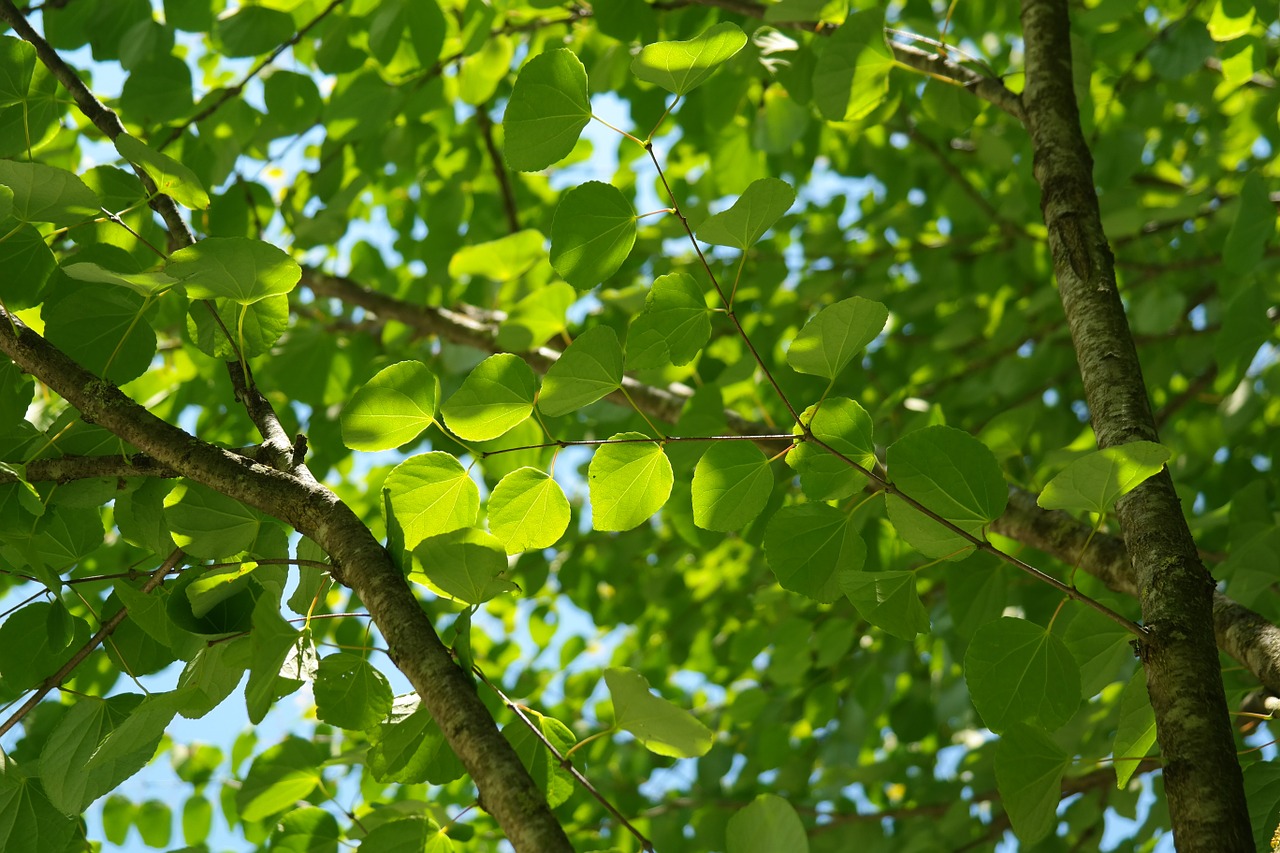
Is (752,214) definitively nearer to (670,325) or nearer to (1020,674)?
(670,325)

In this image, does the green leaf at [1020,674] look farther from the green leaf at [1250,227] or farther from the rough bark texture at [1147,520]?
the green leaf at [1250,227]

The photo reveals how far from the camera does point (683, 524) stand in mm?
1191

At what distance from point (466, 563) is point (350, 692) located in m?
0.13

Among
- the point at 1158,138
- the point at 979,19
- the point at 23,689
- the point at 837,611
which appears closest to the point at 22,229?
the point at 23,689

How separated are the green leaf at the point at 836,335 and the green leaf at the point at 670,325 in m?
0.08

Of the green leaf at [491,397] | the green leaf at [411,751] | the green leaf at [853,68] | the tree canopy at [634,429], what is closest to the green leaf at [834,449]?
the tree canopy at [634,429]

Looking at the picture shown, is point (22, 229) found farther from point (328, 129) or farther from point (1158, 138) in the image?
point (1158, 138)

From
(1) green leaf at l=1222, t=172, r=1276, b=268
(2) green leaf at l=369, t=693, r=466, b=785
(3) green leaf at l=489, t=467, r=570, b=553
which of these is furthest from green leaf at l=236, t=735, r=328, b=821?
(1) green leaf at l=1222, t=172, r=1276, b=268

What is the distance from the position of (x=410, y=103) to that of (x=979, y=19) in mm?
1369

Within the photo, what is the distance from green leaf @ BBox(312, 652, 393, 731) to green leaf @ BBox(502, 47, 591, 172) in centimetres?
40

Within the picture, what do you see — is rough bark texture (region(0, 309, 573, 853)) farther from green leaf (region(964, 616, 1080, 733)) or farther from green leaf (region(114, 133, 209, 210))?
green leaf (region(964, 616, 1080, 733))

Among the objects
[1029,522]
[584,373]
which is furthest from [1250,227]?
[584,373]

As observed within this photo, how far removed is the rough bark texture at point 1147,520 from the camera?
56 centimetres

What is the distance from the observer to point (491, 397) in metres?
0.74
